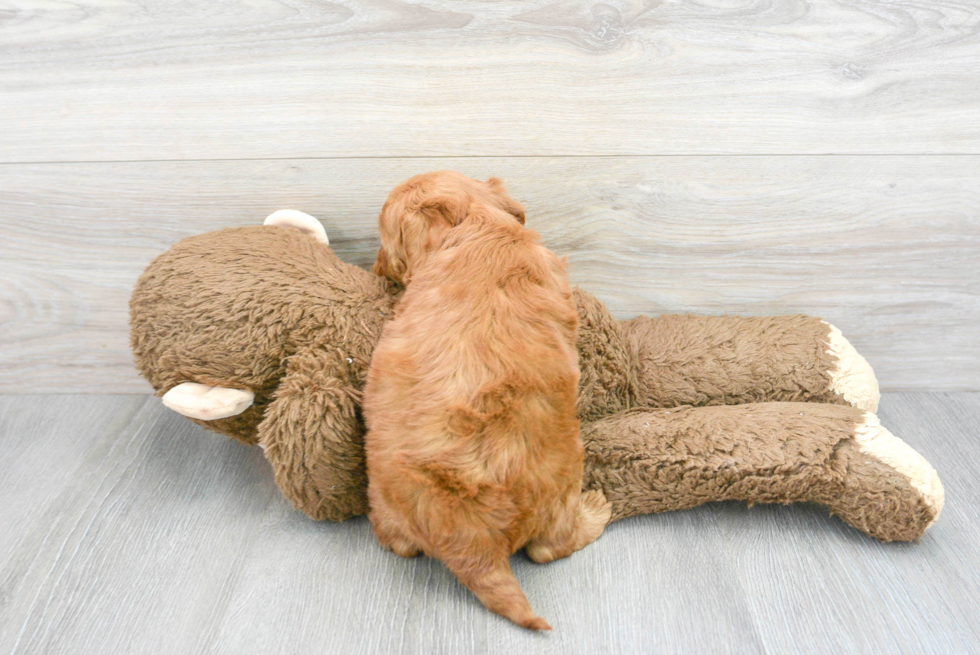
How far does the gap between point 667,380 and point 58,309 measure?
1.11 m

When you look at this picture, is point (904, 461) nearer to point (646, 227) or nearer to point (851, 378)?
point (851, 378)

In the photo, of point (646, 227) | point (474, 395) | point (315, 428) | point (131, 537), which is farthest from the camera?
point (646, 227)

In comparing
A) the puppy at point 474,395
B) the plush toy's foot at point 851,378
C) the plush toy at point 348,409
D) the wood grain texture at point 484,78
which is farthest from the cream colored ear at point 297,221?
the plush toy's foot at point 851,378

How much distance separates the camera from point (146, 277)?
1021 millimetres

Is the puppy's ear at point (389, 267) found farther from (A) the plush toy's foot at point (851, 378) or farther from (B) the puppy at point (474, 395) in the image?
(A) the plush toy's foot at point (851, 378)

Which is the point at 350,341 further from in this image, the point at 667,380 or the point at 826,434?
the point at 826,434

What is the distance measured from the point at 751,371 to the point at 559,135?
0.49 meters

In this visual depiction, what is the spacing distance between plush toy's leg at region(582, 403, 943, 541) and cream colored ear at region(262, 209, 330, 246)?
1.74ft

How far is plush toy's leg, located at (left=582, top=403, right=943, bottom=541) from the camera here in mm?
950

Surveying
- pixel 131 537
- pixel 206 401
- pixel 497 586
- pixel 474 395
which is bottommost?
pixel 131 537

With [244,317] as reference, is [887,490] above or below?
below

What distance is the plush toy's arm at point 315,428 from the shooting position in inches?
36.3

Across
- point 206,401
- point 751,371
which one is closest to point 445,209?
point 206,401

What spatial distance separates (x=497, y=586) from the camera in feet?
2.77
